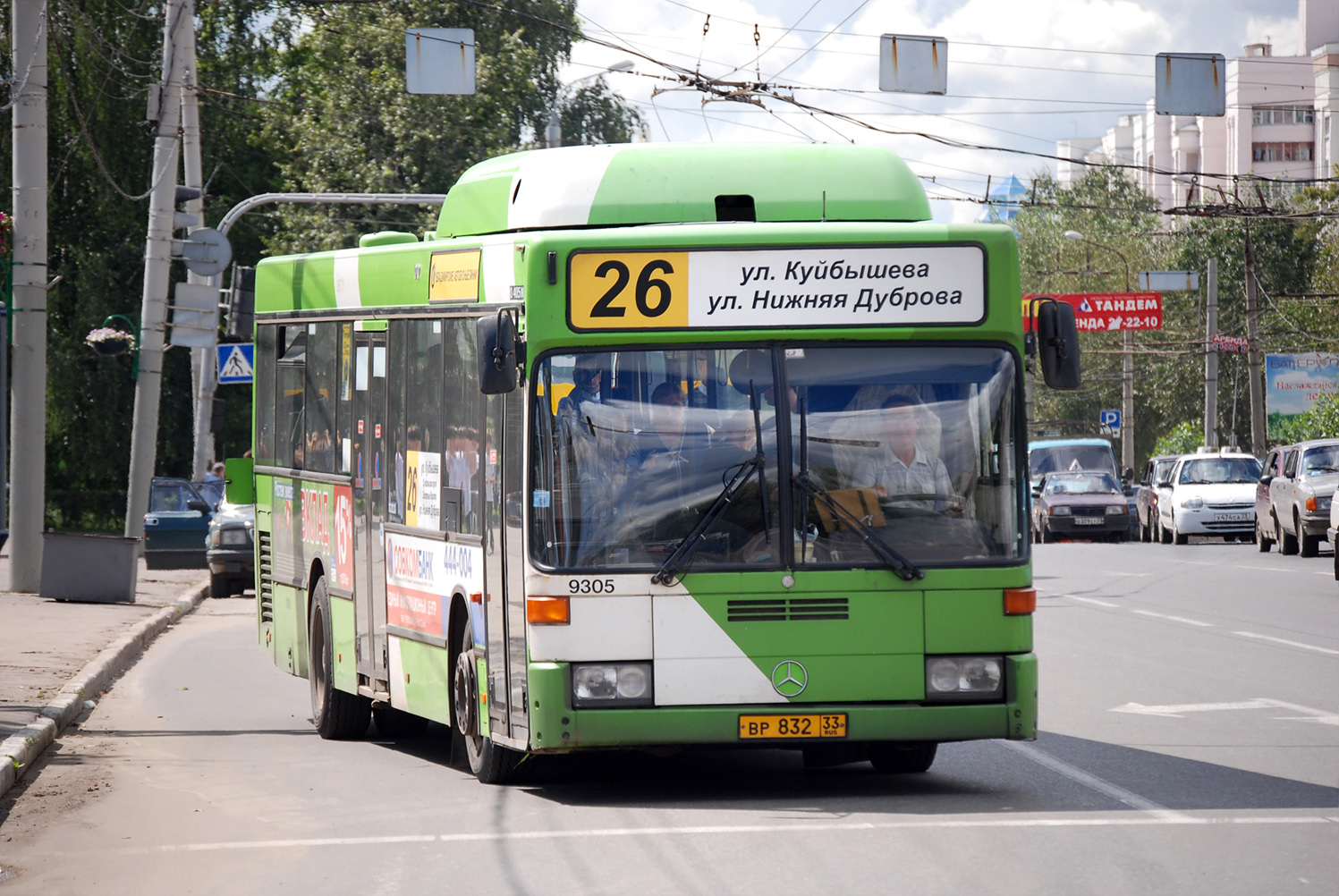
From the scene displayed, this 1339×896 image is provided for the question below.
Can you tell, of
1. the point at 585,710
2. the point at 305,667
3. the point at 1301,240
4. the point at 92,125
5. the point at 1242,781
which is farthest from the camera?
the point at 1301,240

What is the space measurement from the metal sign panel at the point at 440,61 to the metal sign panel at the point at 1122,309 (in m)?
37.1

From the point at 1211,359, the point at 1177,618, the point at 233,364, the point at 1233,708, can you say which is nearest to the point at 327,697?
the point at 1233,708

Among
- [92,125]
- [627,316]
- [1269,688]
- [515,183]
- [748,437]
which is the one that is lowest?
[1269,688]

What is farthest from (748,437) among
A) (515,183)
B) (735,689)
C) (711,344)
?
(515,183)

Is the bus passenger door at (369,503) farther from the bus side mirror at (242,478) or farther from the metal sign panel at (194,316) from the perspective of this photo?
the metal sign panel at (194,316)

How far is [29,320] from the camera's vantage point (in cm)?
2322

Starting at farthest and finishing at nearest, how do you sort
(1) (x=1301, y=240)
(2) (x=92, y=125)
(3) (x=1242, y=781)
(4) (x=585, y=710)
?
1. (1) (x=1301, y=240)
2. (2) (x=92, y=125)
3. (3) (x=1242, y=781)
4. (4) (x=585, y=710)

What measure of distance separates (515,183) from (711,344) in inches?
65.5

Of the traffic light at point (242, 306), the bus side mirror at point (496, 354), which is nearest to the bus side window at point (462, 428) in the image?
the bus side mirror at point (496, 354)

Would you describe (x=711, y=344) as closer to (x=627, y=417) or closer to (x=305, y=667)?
(x=627, y=417)

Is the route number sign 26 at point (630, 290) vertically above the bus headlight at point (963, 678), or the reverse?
the route number sign 26 at point (630, 290)

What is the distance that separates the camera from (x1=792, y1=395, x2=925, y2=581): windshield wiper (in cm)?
891

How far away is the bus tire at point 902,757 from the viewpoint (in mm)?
9953

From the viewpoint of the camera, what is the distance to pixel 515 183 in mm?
10078
